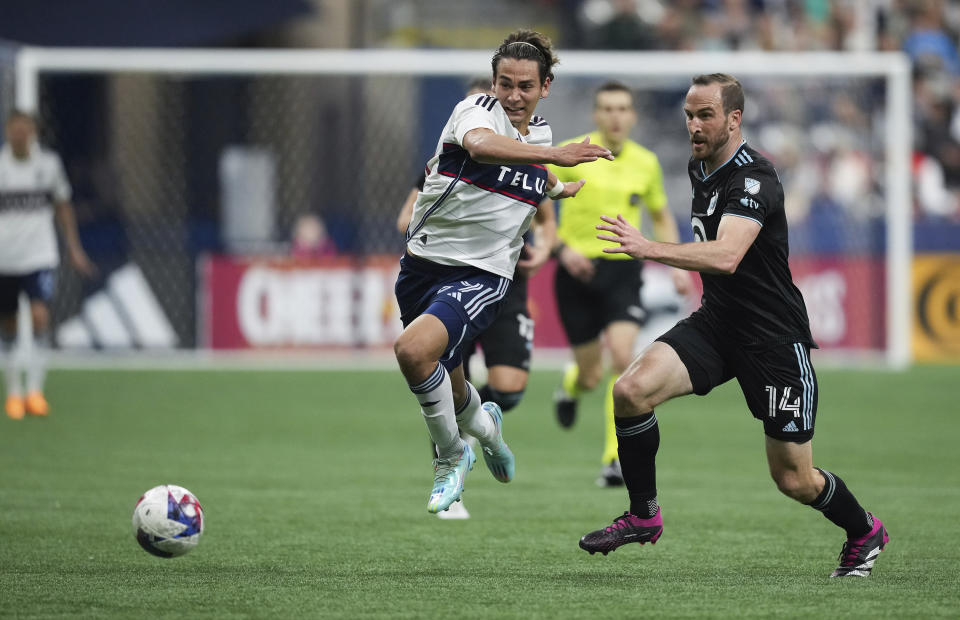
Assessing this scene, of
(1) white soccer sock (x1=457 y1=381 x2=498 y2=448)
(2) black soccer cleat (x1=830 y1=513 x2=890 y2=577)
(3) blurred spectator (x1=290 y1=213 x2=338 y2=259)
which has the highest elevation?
(1) white soccer sock (x1=457 y1=381 x2=498 y2=448)

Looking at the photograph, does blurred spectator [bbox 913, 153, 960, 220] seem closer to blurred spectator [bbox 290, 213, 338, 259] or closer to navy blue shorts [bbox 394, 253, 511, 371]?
blurred spectator [bbox 290, 213, 338, 259]

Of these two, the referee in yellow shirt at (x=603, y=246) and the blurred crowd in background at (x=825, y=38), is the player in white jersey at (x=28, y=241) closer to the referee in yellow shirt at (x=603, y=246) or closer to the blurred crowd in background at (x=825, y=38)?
the referee in yellow shirt at (x=603, y=246)

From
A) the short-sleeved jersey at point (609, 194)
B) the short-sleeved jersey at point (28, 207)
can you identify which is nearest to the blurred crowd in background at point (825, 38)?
the short-sleeved jersey at point (609, 194)

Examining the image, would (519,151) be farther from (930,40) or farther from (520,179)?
(930,40)

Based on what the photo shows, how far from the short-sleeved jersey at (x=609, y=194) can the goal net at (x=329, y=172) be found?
752 cm

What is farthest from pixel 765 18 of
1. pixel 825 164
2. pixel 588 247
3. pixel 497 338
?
pixel 497 338

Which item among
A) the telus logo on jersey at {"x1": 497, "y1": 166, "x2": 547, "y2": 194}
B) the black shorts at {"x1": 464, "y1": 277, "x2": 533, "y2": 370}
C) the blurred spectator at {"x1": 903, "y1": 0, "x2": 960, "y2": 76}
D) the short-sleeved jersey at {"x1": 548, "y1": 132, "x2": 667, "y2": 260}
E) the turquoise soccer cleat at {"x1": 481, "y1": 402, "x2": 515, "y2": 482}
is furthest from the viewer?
the blurred spectator at {"x1": 903, "y1": 0, "x2": 960, "y2": 76}

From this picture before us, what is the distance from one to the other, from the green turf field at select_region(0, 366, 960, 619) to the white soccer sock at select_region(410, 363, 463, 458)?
498mm

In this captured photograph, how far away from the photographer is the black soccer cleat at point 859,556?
6.16 m

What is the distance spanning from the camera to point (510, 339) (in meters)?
8.90

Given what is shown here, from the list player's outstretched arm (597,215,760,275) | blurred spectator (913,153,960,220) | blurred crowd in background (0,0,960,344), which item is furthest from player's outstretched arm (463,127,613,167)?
blurred spectator (913,153,960,220)

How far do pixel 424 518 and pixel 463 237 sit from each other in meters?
1.83

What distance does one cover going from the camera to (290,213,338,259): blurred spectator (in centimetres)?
1881

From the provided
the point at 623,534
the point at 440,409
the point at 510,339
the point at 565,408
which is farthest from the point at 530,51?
the point at 565,408
